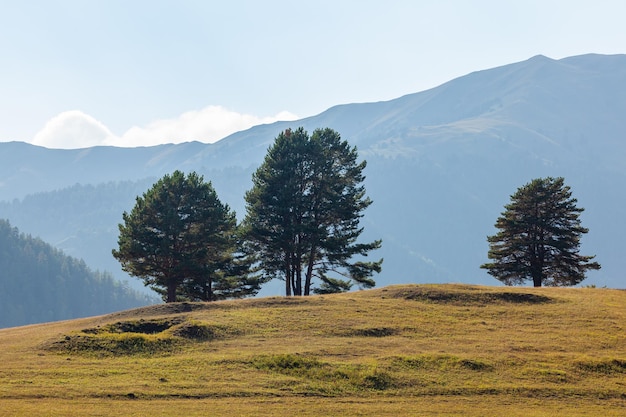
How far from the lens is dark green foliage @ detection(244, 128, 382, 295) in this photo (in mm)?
68250

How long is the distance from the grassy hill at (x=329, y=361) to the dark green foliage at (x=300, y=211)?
18.3 m

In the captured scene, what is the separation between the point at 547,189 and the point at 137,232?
43.6 meters

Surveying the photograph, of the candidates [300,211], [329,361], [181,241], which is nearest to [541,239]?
[300,211]

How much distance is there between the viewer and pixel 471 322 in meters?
44.5

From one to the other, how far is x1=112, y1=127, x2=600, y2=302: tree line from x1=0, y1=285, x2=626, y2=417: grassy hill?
17.3 meters

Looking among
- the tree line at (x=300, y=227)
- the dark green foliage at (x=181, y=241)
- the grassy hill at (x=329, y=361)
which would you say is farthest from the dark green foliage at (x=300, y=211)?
the grassy hill at (x=329, y=361)

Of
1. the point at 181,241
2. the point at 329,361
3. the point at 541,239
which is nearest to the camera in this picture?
the point at 329,361

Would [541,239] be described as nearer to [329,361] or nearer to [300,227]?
[300,227]

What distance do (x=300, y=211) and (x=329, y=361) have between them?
36.0 metres

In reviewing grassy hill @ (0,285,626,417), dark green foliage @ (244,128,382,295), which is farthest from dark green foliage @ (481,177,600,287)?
grassy hill @ (0,285,626,417)

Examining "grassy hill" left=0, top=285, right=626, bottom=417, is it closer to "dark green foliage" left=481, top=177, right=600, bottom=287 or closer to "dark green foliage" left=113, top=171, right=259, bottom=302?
"dark green foliage" left=113, top=171, right=259, bottom=302

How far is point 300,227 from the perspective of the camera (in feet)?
219

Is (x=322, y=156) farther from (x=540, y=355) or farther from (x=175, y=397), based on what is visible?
(x=175, y=397)

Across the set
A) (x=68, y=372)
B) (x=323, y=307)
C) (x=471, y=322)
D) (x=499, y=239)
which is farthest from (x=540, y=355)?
(x=499, y=239)
